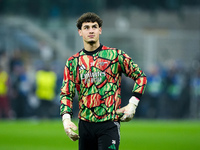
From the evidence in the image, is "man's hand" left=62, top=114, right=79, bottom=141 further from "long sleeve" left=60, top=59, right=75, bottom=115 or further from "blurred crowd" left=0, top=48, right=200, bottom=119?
"blurred crowd" left=0, top=48, right=200, bottom=119

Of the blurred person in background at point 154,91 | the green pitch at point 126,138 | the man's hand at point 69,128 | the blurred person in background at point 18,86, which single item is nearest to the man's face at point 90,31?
the man's hand at point 69,128

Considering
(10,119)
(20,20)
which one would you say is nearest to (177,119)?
(10,119)

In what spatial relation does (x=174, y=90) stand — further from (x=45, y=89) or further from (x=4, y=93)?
(x=4, y=93)

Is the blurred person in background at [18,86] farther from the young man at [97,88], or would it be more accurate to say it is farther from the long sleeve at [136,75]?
the long sleeve at [136,75]

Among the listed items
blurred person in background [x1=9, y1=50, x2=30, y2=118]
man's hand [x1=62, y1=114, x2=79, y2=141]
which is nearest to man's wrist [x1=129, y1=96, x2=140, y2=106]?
man's hand [x1=62, y1=114, x2=79, y2=141]

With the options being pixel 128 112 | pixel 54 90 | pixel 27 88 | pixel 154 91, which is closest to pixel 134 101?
pixel 128 112

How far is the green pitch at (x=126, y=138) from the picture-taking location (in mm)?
13562

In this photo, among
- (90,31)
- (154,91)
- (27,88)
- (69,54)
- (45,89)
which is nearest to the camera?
(90,31)

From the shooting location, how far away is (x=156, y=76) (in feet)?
78.8

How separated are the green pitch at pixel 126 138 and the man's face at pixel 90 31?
22.4 feet

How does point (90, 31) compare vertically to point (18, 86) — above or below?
above

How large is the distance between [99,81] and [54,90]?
1715 centimetres

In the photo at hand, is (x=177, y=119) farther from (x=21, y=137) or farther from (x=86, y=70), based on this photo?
(x=86, y=70)

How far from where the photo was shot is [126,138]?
16.0 metres
